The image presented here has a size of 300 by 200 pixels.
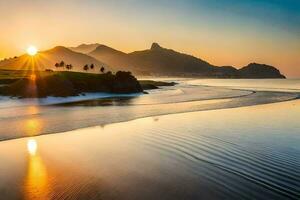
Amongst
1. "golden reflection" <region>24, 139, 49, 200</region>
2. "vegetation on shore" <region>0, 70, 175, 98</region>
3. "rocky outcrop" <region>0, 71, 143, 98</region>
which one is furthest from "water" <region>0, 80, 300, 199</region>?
"vegetation on shore" <region>0, 70, 175, 98</region>

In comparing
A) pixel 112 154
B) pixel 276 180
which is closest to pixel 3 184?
pixel 112 154

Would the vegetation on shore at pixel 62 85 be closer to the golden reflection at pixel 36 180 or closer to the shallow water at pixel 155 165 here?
the shallow water at pixel 155 165

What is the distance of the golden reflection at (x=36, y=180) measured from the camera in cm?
1222

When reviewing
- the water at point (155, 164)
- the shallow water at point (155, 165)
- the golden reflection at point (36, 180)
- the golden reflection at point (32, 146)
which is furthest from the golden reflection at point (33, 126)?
the golden reflection at point (36, 180)

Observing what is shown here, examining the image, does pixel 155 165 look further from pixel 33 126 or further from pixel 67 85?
pixel 67 85

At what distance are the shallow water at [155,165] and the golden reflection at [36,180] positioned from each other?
4cm

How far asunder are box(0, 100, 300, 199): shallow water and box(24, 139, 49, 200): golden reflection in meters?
0.04

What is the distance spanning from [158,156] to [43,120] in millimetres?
19835

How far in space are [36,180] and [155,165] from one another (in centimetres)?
575

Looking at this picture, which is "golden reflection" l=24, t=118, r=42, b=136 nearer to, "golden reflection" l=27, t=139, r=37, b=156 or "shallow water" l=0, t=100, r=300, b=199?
"shallow water" l=0, t=100, r=300, b=199

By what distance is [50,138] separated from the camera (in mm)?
24266

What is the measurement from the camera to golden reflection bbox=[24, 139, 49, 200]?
1222 centimetres

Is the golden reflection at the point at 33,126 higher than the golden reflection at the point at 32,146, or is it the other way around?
the golden reflection at the point at 32,146

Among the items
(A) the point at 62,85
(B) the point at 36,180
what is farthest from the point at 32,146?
(A) the point at 62,85
